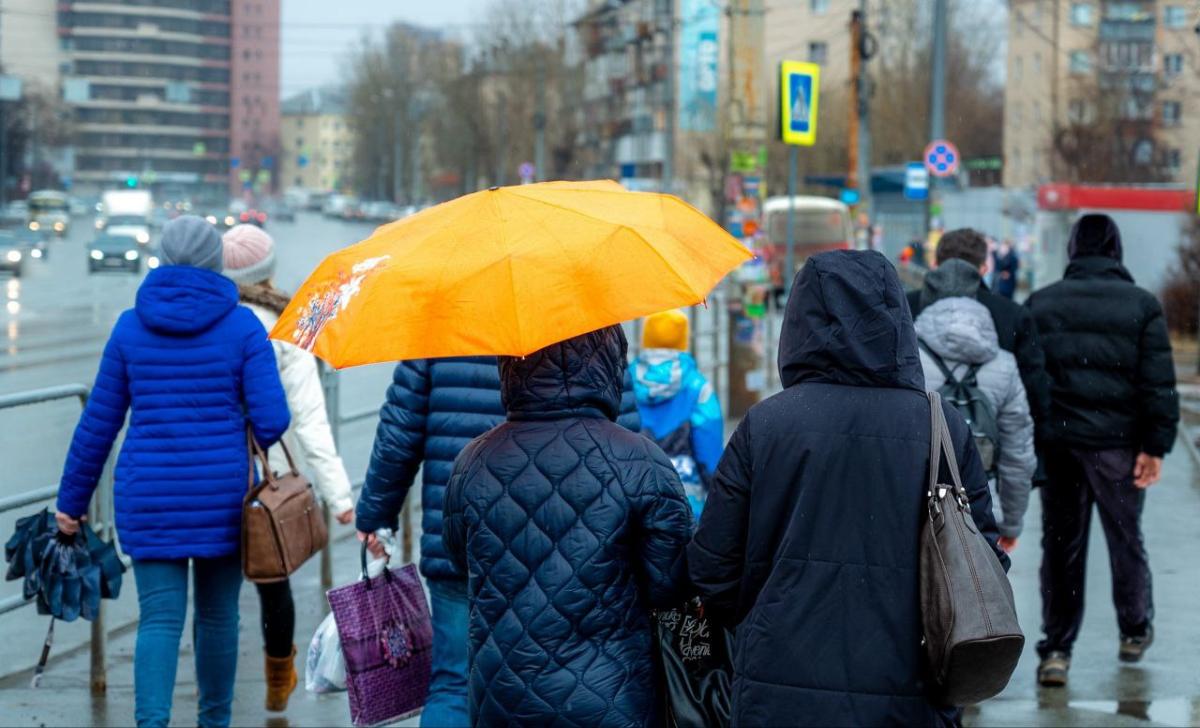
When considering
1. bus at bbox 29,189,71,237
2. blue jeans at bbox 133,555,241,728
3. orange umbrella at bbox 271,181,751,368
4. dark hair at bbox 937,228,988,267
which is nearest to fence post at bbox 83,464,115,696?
blue jeans at bbox 133,555,241,728

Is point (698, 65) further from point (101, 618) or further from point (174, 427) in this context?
point (174, 427)

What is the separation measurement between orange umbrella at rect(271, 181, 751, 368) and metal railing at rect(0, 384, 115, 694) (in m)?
2.61

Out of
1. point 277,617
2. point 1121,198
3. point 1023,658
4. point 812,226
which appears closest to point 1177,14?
point 812,226

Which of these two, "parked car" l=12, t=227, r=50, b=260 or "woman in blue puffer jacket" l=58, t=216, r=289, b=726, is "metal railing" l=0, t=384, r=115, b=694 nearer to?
"woman in blue puffer jacket" l=58, t=216, r=289, b=726

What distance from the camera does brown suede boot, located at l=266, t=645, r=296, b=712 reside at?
616 cm

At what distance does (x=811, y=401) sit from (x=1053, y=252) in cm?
3338

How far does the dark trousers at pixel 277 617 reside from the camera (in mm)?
6008

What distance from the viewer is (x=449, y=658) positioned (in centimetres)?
495

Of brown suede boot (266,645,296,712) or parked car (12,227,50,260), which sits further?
parked car (12,227,50,260)

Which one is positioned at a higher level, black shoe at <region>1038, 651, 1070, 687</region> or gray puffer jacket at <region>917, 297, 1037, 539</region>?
gray puffer jacket at <region>917, 297, 1037, 539</region>

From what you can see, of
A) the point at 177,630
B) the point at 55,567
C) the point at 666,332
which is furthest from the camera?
the point at 666,332

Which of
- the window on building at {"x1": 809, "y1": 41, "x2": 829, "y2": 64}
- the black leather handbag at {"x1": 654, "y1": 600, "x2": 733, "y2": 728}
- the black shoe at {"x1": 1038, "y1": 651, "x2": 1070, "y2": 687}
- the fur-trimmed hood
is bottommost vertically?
the black shoe at {"x1": 1038, "y1": 651, "x2": 1070, "y2": 687}

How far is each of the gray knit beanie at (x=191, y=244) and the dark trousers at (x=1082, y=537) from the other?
342 cm

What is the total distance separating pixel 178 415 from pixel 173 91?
79.7 meters
